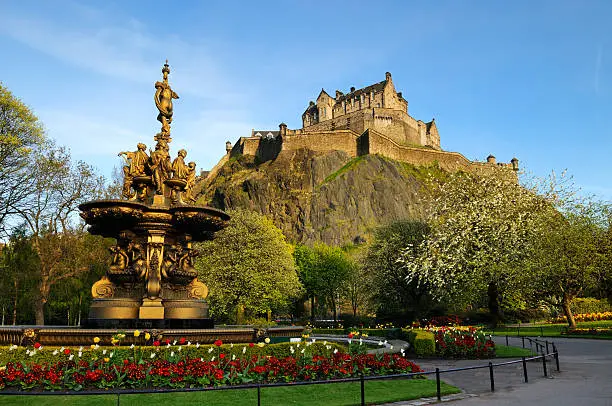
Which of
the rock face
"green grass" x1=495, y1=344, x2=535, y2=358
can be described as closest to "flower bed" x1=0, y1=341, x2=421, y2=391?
"green grass" x1=495, y1=344, x2=535, y2=358

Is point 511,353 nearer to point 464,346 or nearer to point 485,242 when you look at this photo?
point 464,346

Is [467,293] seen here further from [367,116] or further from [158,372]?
[367,116]

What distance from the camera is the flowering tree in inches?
1227

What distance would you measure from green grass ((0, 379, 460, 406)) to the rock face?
7355 cm

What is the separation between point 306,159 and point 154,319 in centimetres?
8677

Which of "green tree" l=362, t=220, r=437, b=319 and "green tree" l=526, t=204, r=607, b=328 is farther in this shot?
"green tree" l=362, t=220, r=437, b=319

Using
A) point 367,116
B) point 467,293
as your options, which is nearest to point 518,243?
point 467,293

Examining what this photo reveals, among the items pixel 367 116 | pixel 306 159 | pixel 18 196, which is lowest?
pixel 18 196

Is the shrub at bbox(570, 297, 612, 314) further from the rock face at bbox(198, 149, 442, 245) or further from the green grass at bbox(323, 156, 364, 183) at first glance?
the green grass at bbox(323, 156, 364, 183)

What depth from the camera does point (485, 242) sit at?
105 feet

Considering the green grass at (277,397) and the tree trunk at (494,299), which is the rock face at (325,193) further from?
the green grass at (277,397)

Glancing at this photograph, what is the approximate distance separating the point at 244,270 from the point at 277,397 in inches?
1107

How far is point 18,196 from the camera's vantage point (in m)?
31.0

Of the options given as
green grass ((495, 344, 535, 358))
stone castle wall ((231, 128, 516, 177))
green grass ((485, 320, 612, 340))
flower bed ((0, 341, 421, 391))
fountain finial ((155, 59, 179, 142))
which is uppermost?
stone castle wall ((231, 128, 516, 177))
